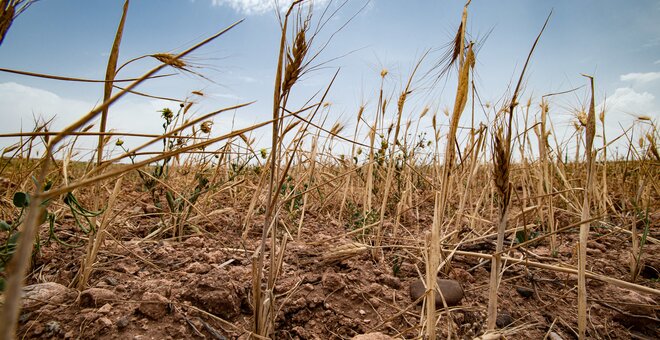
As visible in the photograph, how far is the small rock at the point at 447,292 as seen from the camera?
3.95 feet

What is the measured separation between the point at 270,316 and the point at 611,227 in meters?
2.20

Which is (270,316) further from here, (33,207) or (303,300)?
(33,207)

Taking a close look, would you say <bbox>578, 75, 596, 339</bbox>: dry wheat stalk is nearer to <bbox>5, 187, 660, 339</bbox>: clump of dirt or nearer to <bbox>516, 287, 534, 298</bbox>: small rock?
<bbox>5, 187, 660, 339</bbox>: clump of dirt

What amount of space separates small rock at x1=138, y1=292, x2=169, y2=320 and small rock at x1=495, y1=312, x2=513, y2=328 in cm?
105

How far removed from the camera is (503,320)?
3.78 ft

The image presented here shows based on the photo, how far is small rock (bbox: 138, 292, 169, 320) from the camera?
1.02 meters

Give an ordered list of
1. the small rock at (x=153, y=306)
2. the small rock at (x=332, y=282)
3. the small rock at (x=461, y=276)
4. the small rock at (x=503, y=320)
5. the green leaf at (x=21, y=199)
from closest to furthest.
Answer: the green leaf at (x=21, y=199), the small rock at (x=153, y=306), the small rock at (x=503, y=320), the small rock at (x=332, y=282), the small rock at (x=461, y=276)

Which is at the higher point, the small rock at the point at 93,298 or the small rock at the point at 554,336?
the small rock at the point at 93,298

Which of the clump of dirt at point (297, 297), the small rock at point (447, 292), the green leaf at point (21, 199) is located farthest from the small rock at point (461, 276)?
the green leaf at point (21, 199)

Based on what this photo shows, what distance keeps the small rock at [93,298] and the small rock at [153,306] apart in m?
0.11

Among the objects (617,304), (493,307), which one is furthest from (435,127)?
(493,307)

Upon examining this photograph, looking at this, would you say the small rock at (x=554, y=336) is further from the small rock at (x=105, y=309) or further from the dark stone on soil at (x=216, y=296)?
the small rock at (x=105, y=309)

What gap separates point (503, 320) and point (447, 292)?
190 millimetres

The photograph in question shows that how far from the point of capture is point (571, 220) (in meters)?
2.24
